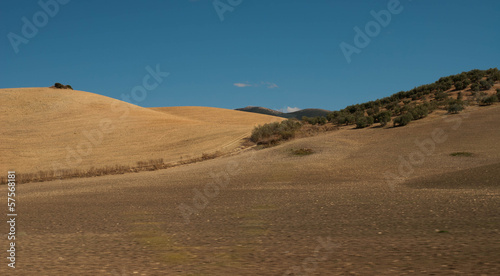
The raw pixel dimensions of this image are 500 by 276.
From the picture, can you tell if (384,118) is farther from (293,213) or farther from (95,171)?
(293,213)

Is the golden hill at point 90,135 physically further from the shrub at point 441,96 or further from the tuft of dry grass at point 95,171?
the shrub at point 441,96

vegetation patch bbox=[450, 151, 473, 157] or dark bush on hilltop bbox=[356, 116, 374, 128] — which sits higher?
dark bush on hilltop bbox=[356, 116, 374, 128]

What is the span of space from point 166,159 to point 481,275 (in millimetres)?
29251

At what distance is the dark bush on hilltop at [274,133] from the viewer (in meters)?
35.6

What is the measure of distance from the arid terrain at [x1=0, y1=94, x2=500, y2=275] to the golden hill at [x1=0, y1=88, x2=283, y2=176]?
17.2 feet

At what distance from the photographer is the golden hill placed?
1352 inches

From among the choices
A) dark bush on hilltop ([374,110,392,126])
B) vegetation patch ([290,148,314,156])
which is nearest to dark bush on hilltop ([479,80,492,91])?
dark bush on hilltop ([374,110,392,126])

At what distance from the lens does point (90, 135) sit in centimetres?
4806

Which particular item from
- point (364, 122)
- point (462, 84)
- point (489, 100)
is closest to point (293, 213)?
point (364, 122)

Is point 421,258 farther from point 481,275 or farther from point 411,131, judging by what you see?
point 411,131

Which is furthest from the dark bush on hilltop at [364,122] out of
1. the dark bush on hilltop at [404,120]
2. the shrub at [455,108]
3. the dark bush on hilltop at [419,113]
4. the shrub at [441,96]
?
the shrub at [441,96]

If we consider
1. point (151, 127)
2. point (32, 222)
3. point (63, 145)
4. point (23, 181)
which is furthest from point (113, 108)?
point (32, 222)

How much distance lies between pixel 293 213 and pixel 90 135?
4201 centimetres

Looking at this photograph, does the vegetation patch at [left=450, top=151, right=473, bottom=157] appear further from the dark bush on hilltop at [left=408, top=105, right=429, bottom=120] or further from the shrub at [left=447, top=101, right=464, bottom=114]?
the shrub at [left=447, top=101, right=464, bottom=114]
